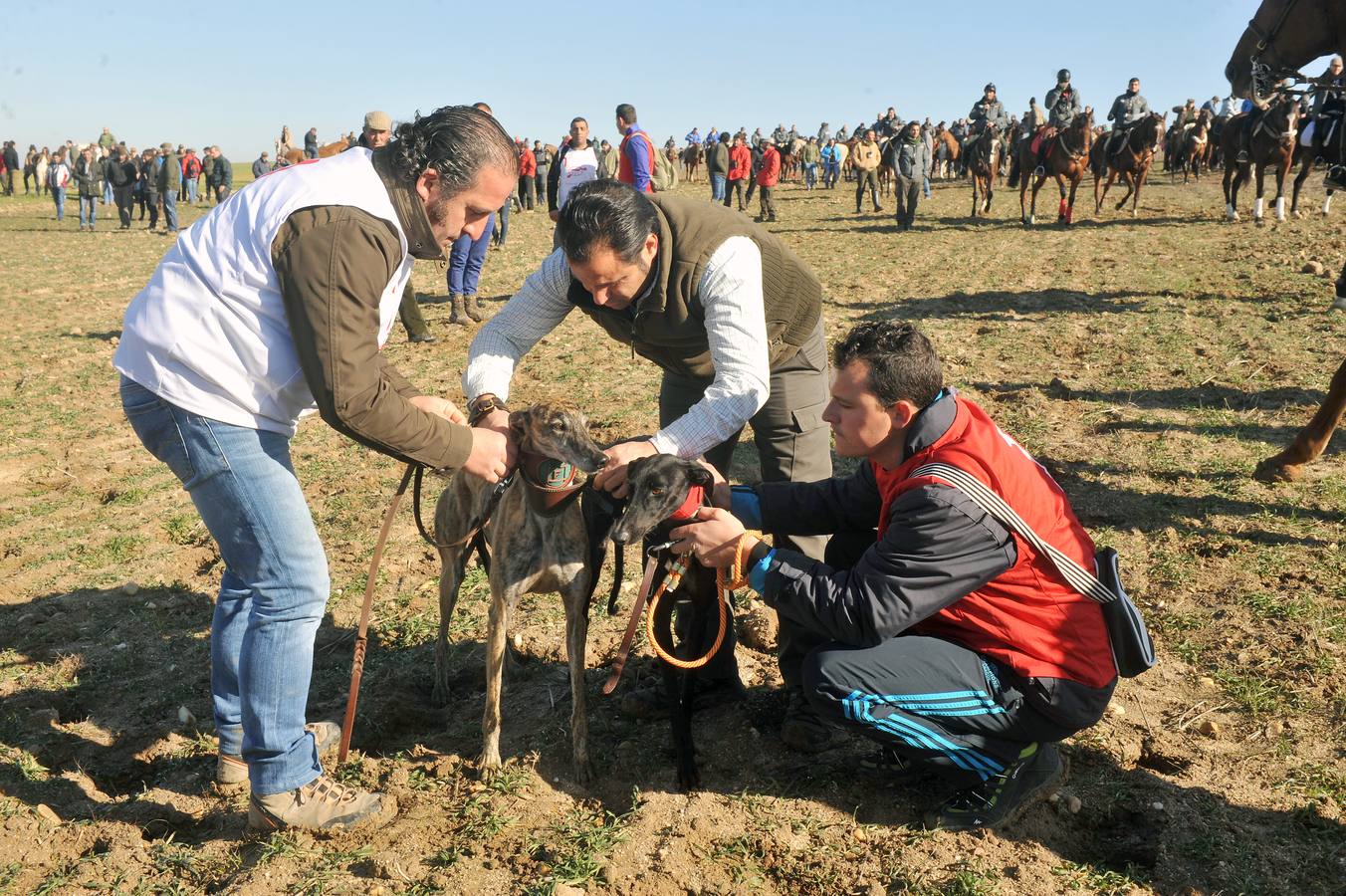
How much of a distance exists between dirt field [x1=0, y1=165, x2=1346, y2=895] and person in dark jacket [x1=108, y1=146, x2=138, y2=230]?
66.9 ft

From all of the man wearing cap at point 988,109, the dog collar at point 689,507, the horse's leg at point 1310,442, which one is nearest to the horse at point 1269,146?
the man wearing cap at point 988,109

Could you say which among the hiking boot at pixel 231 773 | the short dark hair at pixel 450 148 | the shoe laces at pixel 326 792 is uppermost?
the short dark hair at pixel 450 148

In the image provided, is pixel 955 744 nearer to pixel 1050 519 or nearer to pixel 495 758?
pixel 1050 519

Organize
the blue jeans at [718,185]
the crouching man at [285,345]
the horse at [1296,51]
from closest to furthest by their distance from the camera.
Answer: the crouching man at [285,345] < the horse at [1296,51] < the blue jeans at [718,185]

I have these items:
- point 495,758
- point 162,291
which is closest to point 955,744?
point 495,758

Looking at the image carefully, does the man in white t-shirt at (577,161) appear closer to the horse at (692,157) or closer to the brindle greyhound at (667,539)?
the brindle greyhound at (667,539)

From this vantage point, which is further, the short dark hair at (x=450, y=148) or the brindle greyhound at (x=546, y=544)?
the brindle greyhound at (x=546, y=544)

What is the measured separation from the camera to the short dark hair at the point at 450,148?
2.78 metres

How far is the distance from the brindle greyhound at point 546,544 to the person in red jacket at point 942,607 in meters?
0.54

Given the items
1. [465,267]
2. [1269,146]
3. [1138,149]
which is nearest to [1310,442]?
[465,267]

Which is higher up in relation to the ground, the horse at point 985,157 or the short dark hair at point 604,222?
the horse at point 985,157

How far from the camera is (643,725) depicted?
400 cm

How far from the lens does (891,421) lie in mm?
3125

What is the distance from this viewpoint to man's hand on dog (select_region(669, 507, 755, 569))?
10.6 ft
